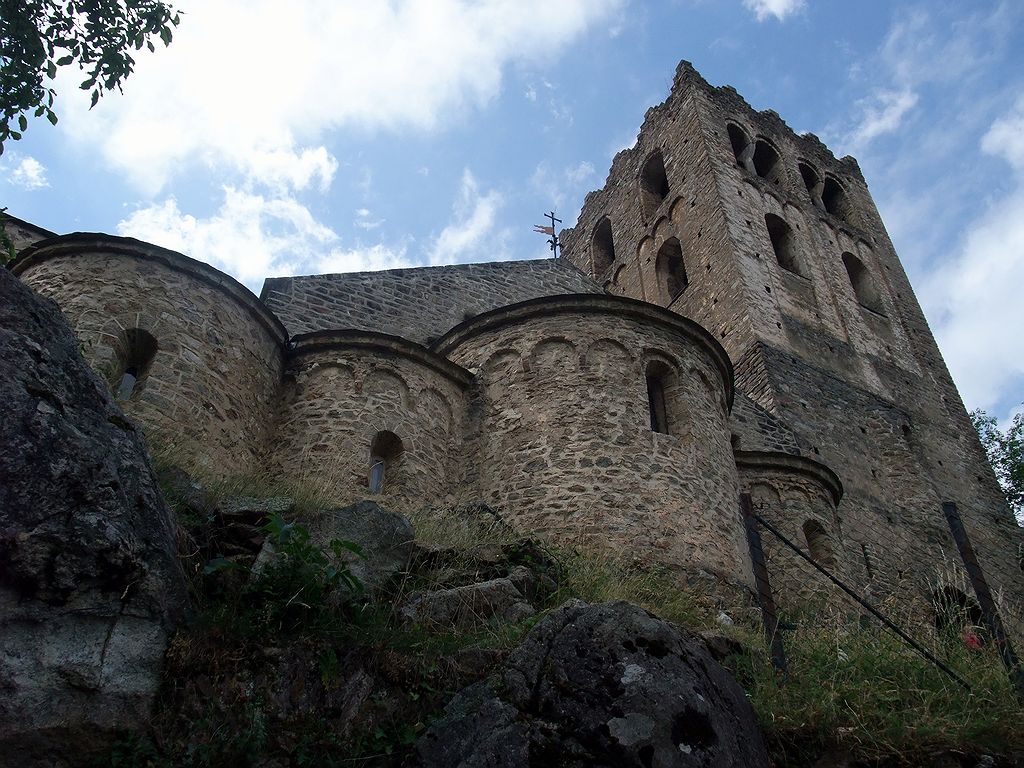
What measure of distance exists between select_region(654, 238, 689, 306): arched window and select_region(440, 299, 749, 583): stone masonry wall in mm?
12495

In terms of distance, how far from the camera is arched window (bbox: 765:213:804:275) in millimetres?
23219

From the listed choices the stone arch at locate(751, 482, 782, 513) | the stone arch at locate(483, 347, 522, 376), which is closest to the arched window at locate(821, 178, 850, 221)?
the stone arch at locate(751, 482, 782, 513)

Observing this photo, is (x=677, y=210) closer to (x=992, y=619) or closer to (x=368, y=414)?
(x=368, y=414)

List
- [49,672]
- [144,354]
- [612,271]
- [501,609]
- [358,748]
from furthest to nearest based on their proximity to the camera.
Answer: [612,271] → [144,354] → [501,609] → [358,748] → [49,672]

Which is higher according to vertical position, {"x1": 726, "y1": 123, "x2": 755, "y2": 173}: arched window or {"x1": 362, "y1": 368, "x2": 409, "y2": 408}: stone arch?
{"x1": 726, "y1": 123, "x2": 755, "y2": 173}: arched window

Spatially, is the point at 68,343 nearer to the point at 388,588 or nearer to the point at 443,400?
the point at 388,588

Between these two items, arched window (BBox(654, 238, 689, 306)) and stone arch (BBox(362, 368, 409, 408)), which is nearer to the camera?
stone arch (BBox(362, 368, 409, 408))

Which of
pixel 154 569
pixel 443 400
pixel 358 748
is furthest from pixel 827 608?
pixel 154 569

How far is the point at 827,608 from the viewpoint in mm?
11211

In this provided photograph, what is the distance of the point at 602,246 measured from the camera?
30234 millimetres

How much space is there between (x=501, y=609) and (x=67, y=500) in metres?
2.87

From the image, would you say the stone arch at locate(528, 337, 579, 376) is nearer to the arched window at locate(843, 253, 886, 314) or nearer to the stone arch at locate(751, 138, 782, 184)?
the arched window at locate(843, 253, 886, 314)

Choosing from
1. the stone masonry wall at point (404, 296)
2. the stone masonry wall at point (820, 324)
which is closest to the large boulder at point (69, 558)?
the stone masonry wall at point (404, 296)

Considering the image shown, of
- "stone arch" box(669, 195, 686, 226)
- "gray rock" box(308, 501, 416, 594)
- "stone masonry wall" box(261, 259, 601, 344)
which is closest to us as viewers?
"gray rock" box(308, 501, 416, 594)
